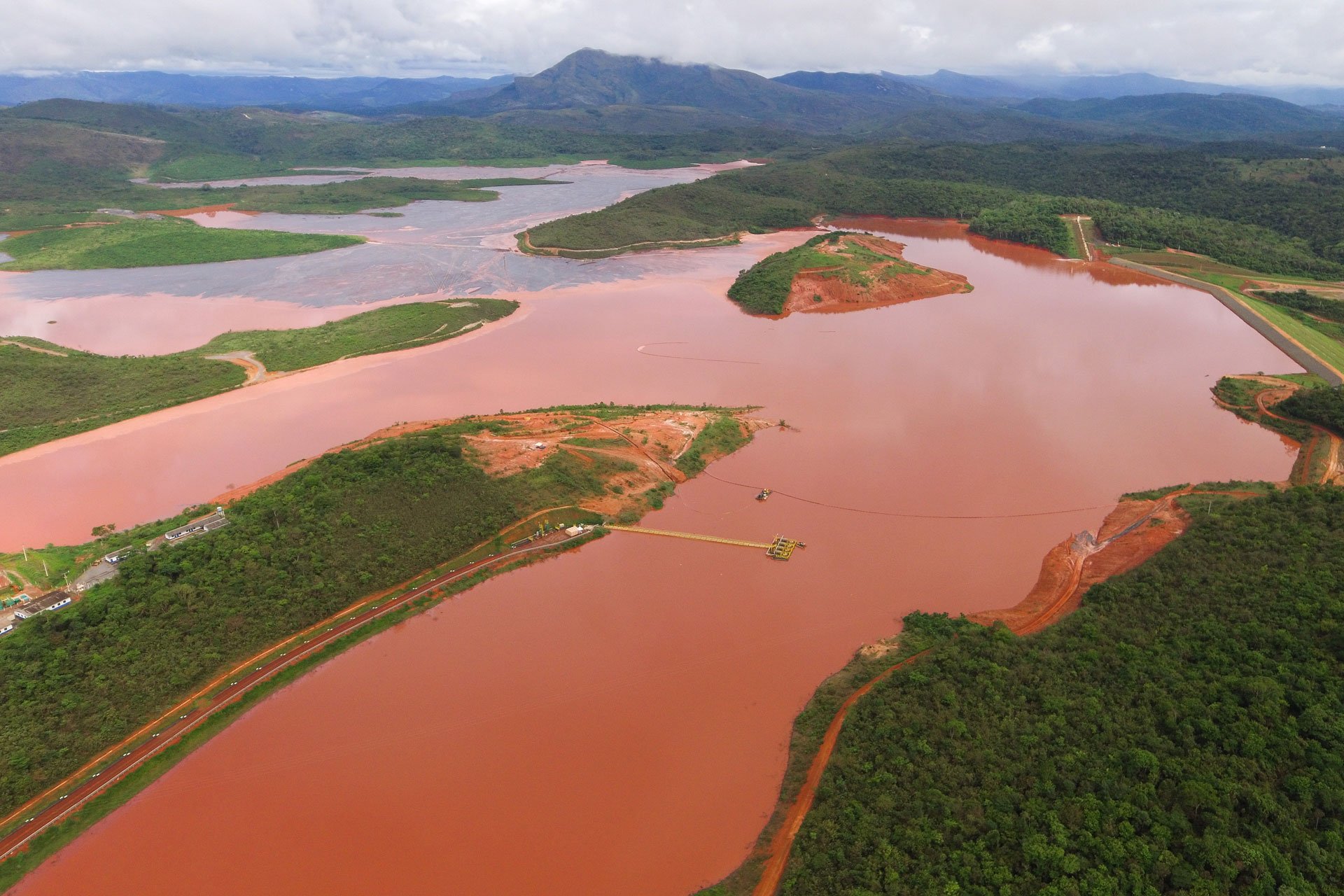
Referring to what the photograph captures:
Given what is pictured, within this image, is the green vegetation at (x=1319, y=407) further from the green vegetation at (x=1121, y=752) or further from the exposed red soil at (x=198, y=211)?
the exposed red soil at (x=198, y=211)

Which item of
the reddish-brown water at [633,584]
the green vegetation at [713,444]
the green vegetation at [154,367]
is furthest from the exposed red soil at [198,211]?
the green vegetation at [713,444]

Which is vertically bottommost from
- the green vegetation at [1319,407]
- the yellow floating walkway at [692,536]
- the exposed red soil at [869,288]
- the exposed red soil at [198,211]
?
the yellow floating walkway at [692,536]

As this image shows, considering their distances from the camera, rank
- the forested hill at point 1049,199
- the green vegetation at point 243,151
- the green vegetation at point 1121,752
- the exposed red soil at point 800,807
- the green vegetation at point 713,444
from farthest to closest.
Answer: the green vegetation at point 243,151
the forested hill at point 1049,199
the green vegetation at point 713,444
the exposed red soil at point 800,807
the green vegetation at point 1121,752

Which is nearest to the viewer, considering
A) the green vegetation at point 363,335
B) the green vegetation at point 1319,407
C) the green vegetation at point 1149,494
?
the green vegetation at point 1149,494

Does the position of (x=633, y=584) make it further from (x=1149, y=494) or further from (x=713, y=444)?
(x=1149, y=494)

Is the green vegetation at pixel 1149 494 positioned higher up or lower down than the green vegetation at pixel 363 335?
lower down

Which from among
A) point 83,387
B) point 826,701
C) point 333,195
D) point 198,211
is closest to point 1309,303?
point 826,701

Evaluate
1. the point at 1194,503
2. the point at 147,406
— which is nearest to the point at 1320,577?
the point at 1194,503
